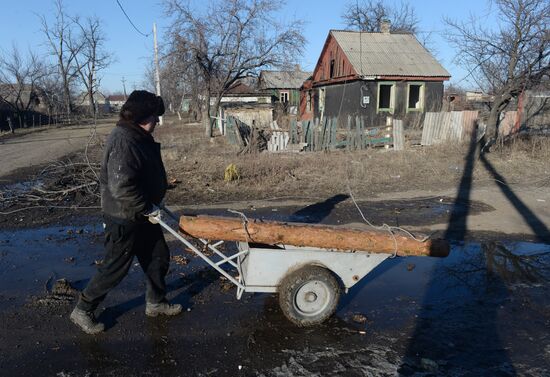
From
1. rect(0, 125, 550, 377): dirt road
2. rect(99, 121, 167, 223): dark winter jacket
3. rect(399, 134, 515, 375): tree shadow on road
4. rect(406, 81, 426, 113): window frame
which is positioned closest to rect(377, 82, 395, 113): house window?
rect(406, 81, 426, 113): window frame

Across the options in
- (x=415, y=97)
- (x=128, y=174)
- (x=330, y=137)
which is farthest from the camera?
(x=415, y=97)

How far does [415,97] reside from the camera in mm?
23234

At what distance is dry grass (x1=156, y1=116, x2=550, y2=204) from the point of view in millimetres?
8680

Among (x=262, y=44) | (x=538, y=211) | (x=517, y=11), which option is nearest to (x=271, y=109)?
Result: (x=262, y=44)

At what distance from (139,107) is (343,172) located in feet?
24.4

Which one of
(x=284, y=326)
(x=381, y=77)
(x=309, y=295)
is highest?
(x=381, y=77)

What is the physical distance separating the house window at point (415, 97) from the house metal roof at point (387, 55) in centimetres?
76

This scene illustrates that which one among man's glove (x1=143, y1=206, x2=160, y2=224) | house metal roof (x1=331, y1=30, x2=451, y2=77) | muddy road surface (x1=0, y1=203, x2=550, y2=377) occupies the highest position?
house metal roof (x1=331, y1=30, x2=451, y2=77)

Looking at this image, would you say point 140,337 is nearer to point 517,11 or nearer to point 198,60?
point 517,11

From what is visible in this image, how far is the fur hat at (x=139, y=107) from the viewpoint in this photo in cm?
328

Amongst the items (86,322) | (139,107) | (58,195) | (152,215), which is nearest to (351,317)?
(152,215)

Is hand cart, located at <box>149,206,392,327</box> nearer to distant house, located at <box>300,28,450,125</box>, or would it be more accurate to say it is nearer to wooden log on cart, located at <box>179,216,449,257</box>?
wooden log on cart, located at <box>179,216,449,257</box>

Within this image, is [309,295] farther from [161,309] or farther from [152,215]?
[152,215]

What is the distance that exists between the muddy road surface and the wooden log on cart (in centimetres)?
74
